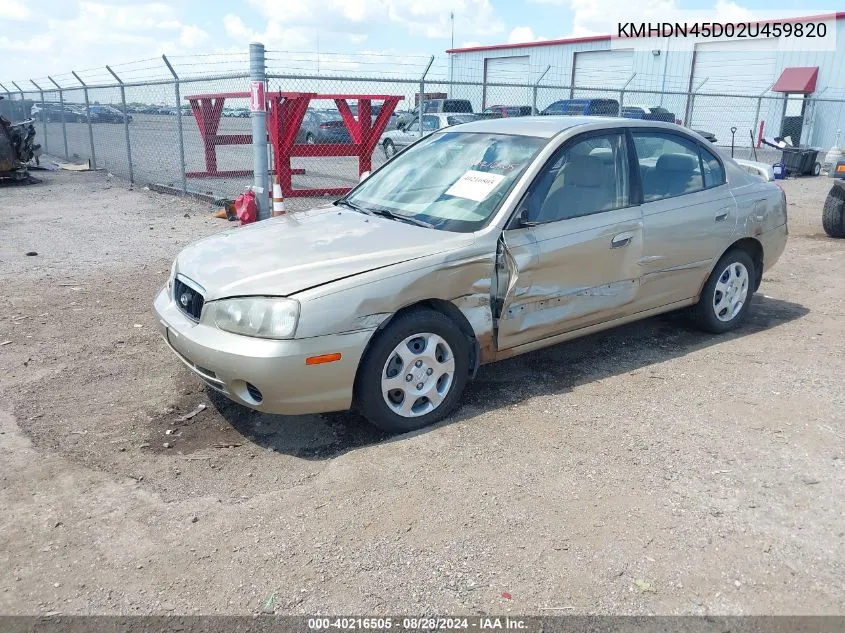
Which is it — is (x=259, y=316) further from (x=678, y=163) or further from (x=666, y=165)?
(x=678, y=163)

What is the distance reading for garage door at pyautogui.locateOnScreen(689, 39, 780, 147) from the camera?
27625mm

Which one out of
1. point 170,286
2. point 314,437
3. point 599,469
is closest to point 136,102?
point 170,286

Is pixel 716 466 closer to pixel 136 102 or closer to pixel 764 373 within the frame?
pixel 764 373

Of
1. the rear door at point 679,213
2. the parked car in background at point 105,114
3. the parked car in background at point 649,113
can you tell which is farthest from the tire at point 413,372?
the parked car in background at point 649,113

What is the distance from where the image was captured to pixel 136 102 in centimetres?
1432

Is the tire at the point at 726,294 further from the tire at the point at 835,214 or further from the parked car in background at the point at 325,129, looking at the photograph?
the parked car in background at the point at 325,129

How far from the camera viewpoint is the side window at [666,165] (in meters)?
4.73

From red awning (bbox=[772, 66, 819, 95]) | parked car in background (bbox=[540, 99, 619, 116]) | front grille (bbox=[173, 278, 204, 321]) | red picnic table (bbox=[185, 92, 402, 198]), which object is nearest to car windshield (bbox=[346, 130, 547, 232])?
front grille (bbox=[173, 278, 204, 321])

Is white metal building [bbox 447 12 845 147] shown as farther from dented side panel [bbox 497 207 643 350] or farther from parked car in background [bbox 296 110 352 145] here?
dented side panel [bbox 497 207 643 350]

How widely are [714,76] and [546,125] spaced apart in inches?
1121

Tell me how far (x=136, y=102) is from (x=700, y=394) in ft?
44.4

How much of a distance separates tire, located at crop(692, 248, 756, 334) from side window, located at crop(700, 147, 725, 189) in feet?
1.81

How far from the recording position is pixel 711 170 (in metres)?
5.18

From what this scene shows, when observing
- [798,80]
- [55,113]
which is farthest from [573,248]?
[798,80]
